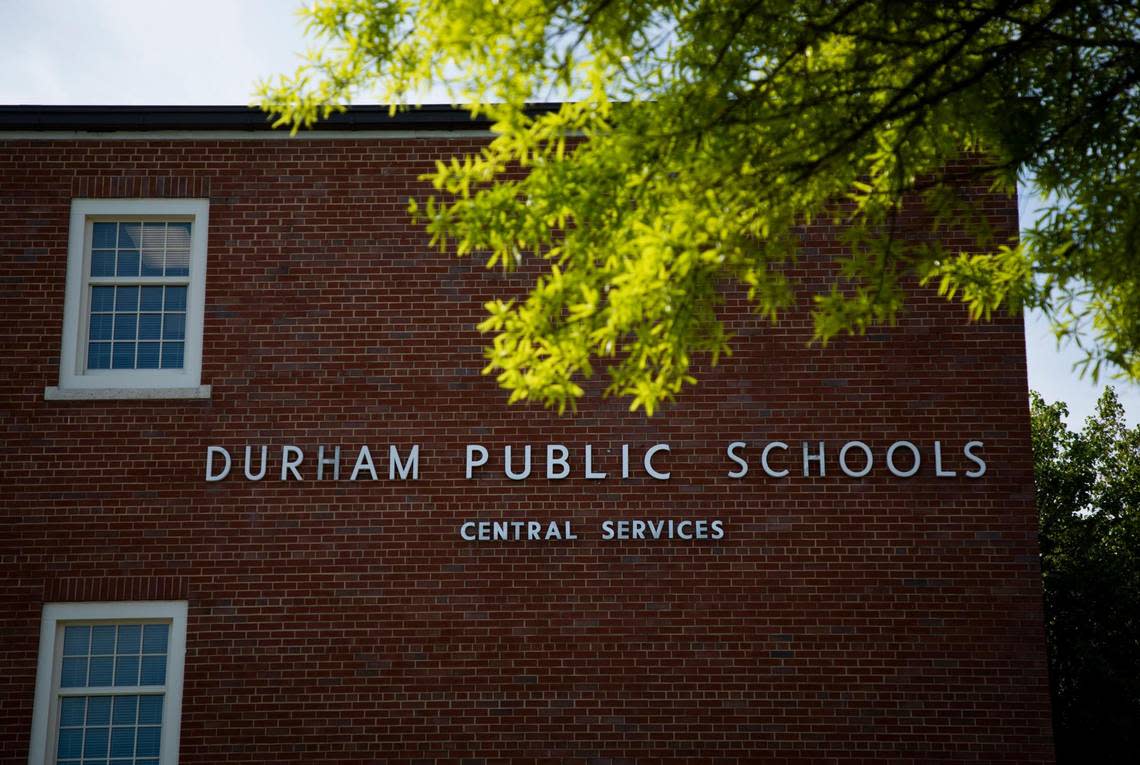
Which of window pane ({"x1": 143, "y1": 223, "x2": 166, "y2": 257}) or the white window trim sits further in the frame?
window pane ({"x1": 143, "y1": 223, "x2": 166, "y2": 257})

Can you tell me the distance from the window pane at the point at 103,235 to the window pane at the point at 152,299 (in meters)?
0.63

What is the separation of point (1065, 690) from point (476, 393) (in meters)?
25.0

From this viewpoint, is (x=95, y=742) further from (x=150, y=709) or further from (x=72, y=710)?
(x=150, y=709)

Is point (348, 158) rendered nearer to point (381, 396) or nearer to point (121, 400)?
point (381, 396)

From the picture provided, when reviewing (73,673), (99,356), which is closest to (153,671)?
(73,673)

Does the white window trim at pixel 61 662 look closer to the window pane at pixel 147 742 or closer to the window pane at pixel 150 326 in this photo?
the window pane at pixel 147 742

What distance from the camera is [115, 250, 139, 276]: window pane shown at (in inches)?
505

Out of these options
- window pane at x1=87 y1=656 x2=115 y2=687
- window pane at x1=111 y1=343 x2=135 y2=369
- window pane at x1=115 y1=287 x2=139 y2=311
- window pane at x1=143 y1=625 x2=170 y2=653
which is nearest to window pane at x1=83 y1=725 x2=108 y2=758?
window pane at x1=87 y1=656 x2=115 y2=687

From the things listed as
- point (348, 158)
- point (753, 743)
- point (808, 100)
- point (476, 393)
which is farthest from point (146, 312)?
point (808, 100)

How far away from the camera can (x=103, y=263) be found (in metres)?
12.9

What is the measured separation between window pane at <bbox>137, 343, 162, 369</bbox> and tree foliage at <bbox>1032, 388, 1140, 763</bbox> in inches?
1010

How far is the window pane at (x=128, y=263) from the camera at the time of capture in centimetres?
1284

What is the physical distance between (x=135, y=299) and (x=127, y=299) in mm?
84

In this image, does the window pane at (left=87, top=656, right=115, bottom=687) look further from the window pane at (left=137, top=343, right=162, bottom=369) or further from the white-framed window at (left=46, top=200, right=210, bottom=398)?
the window pane at (left=137, top=343, right=162, bottom=369)
